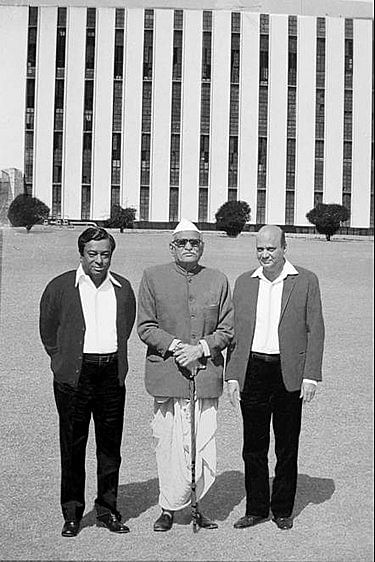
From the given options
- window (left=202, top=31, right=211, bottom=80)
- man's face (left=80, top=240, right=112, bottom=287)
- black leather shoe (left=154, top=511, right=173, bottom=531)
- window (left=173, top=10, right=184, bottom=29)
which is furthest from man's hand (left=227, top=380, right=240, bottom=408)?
window (left=173, top=10, right=184, bottom=29)

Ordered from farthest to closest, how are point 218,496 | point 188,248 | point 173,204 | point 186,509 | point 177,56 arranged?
point 173,204 → point 177,56 → point 218,496 → point 186,509 → point 188,248

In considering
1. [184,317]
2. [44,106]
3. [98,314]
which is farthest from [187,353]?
[44,106]

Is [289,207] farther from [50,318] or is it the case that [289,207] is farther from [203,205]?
[50,318]

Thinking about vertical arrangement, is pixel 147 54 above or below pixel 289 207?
above

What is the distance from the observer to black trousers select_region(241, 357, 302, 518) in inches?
124

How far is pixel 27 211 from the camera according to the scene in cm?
355

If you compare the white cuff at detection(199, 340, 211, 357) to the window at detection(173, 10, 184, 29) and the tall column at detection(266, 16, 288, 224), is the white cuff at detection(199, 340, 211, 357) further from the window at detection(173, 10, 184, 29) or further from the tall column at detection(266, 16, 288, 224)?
the window at detection(173, 10, 184, 29)

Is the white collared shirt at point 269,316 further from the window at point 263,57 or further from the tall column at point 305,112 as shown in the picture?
the window at point 263,57

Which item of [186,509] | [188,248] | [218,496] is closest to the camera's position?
[188,248]

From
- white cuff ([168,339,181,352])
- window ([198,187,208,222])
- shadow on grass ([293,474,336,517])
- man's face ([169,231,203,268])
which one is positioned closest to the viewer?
white cuff ([168,339,181,352])

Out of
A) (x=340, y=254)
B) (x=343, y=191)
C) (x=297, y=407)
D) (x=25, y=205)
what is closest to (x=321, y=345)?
(x=297, y=407)

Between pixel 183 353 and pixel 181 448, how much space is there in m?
0.39

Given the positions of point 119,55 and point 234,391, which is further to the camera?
point 119,55

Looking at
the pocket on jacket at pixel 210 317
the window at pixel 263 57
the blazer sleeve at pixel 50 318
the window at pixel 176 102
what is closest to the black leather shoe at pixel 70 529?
the blazer sleeve at pixel 50 318
